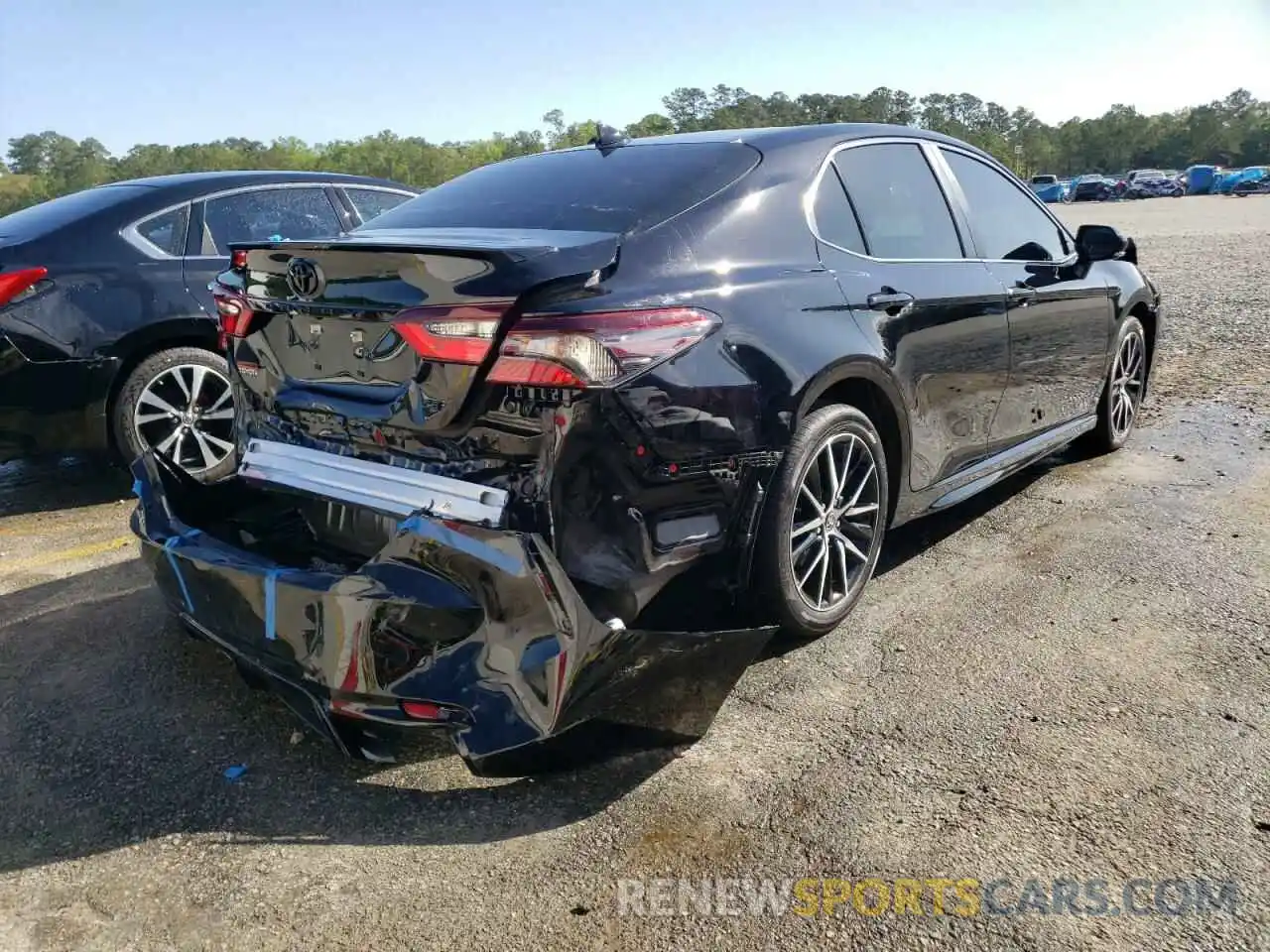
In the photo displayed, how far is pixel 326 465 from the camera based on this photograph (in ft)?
8.97

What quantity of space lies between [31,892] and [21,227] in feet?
12.7

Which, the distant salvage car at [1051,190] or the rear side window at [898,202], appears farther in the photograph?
the distant salvage car at [1051,190]

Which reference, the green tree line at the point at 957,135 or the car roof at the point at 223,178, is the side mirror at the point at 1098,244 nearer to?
the car roof at the point at 223,178


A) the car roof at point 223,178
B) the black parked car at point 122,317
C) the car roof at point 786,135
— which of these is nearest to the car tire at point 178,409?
the black parked car at point 122,317

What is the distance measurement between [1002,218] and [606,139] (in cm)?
192

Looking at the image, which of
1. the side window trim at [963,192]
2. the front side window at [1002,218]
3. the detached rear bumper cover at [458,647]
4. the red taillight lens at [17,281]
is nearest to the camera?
the detached rear bumper cover at [458,647]

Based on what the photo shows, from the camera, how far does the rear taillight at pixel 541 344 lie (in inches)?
93.1

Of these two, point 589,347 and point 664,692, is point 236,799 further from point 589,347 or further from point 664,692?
point 589,347

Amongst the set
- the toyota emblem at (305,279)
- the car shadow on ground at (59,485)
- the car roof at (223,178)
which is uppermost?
the car roof at (223,178)

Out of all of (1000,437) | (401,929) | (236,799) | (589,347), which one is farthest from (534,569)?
(1000,437)

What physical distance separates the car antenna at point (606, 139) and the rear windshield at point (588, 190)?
0.13 ft

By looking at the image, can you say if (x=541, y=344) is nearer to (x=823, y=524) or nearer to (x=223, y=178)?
(x=823, y=524)

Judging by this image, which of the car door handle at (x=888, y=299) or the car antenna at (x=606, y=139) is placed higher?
the car antenna at (x=606, y=139)

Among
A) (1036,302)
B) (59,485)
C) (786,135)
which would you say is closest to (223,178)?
(59,485)
